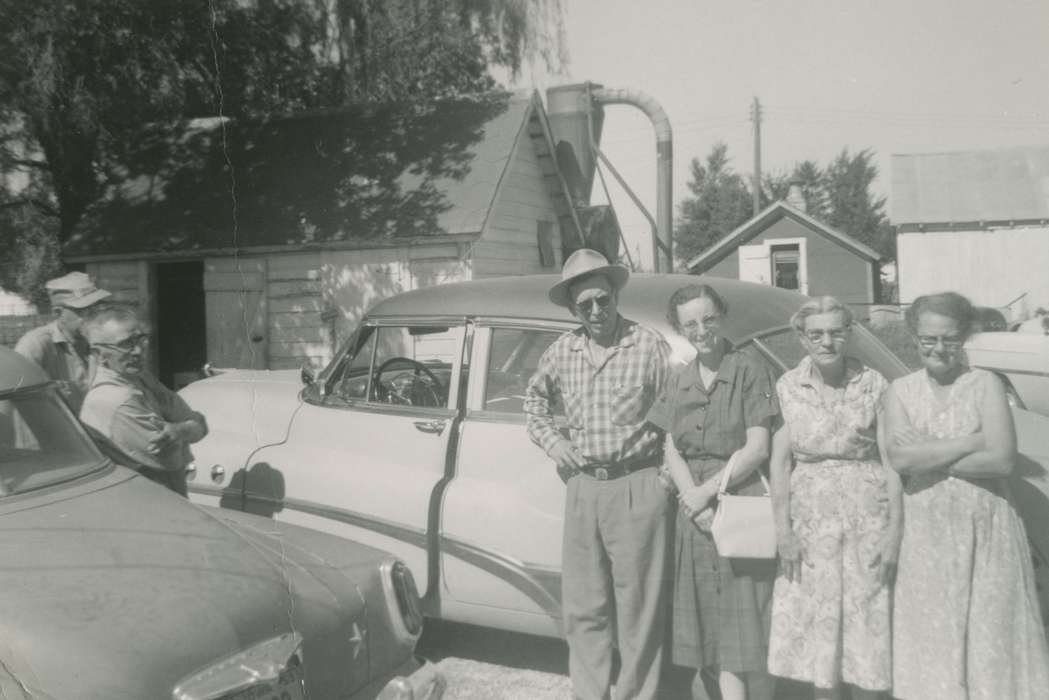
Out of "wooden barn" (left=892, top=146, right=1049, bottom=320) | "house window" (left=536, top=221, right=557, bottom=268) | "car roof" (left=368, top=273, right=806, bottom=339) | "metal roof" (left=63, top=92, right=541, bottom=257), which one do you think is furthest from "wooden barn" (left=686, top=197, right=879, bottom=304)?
"car roof" (left=368, top=273, right=806, bottom=339)

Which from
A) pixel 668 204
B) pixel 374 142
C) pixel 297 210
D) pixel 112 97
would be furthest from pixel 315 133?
pixel 668 204

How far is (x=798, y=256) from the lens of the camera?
25.7 meters

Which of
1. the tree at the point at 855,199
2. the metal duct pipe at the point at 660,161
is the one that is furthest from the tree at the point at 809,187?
the metal duct pipe at the point at 660,161

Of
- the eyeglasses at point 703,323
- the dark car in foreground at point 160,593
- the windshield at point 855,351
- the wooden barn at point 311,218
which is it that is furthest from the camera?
the wooden barn at point 311,218

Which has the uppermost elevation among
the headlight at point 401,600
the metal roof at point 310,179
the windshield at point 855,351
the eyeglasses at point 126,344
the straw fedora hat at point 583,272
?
the metal roof at point 310,179

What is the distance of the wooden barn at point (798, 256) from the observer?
2519cm

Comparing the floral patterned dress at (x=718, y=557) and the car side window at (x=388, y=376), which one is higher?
the car side window at (x=388, y=376)

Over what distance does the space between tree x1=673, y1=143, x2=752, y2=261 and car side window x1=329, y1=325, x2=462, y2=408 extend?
35880 millimetres

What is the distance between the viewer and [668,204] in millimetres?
15727

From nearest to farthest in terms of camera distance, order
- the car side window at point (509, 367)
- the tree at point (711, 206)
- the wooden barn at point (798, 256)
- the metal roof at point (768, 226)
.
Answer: the car side window at point (509, 367) < the metal roof at point (768, 226) < the wooden barn at point (798, 256) < the tree at point (711, 206)

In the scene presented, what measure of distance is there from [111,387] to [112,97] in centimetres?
979

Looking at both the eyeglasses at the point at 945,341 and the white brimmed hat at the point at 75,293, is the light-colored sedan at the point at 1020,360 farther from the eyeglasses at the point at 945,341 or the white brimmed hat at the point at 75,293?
the white brimmed hat at the point at 75,293

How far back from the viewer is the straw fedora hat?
369 cm

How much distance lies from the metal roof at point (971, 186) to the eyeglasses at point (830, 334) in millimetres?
19669
